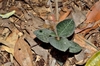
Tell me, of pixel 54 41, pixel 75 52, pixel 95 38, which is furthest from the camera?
pixel 95 38

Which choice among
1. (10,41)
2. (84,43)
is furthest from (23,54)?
(84,43)

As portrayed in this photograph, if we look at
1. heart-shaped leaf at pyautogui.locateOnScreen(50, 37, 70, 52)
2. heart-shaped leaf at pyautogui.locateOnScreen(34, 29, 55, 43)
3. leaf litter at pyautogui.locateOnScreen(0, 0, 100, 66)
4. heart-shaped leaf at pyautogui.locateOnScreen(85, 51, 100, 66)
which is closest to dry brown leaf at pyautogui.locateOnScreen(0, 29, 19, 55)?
leaf litter at pyautogui.locateOnScreen(0, 0, 100, 66)

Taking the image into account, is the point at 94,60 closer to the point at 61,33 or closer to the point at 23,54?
the point at 61,33

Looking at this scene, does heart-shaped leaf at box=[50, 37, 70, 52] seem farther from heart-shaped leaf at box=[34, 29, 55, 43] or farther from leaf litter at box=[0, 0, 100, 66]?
leaf litter at box=[0, 0, 100, 66]

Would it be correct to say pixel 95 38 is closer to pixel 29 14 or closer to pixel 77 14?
pixel 77 14

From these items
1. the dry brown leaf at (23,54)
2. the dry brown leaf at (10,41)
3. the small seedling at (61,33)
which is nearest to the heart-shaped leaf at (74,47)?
the small seedling at (61,33)

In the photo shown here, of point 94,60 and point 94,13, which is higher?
point 94,13

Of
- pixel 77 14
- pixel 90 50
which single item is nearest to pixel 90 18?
pixel 77 14
